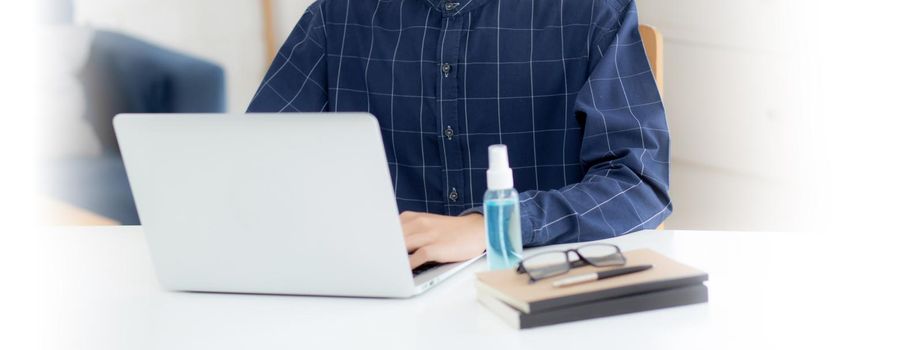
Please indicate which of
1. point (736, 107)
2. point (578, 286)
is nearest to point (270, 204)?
point (578, 286)

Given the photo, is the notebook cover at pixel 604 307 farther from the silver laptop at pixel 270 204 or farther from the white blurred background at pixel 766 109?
the white blurred background at pixel 766 109

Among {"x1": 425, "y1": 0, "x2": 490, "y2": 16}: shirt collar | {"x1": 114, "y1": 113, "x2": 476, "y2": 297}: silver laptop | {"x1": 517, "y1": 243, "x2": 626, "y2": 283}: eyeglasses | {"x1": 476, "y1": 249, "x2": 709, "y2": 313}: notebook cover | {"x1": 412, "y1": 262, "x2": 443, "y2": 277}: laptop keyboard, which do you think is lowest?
{"x1": 412, "y1": 262, "x2": 443, "y2": 277}: laptop keyboard

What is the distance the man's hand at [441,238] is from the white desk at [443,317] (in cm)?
3

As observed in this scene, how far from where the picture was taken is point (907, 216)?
262 centimetres

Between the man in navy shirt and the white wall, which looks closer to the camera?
the man in navy shirt

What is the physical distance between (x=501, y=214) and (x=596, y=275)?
0.14 m

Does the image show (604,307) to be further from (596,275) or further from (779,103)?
(779,103)

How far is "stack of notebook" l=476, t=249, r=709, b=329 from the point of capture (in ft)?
2.98

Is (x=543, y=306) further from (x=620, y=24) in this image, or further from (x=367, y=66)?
(x=367, y=66)

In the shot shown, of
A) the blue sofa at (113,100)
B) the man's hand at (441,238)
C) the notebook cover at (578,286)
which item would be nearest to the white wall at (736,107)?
the blue sofa at (113,100)

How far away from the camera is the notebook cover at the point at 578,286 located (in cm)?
91

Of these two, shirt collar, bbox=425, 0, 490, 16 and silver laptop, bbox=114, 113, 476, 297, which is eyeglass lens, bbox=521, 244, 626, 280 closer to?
silver laptop, bbox=114, 113, 476, 297

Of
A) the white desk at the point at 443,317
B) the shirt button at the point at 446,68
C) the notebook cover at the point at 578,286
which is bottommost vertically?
the white desk at the point at 443,317

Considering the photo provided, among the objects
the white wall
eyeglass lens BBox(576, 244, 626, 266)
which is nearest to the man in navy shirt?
eyeglass lens BBox(576, 244, 626, 266)
